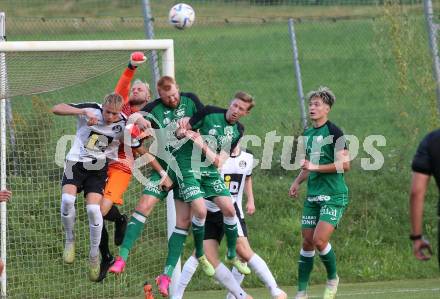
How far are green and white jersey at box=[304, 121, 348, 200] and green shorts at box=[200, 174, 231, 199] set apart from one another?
0.96 metres

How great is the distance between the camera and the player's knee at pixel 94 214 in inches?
438

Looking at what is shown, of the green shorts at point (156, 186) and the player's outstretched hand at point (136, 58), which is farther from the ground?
the player's outstretched hand at point (136, 58)

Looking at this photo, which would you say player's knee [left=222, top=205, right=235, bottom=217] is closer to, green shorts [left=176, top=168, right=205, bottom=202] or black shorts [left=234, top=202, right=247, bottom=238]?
green shorts [left=176, top=168, right=205, bottom=202]

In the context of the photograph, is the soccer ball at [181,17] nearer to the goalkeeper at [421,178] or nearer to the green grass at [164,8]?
the green grass at [164,8]

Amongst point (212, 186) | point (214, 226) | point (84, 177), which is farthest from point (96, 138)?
point (214, 226)

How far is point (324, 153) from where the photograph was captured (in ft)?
35.0

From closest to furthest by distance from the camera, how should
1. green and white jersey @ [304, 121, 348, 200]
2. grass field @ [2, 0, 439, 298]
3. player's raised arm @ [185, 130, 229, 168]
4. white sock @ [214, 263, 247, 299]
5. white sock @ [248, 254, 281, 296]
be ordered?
1. player's raised arm @ [185, 130, 229, 168]
2. green and white jersey @ [304, 121, 348, 200]
3. white sock @ [214, 263, 247, 299]
4. white sock @ [248, 254, 281, 296]
5. grass field @ [2, 0, 439, 298]

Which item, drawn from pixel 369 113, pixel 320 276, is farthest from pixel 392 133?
pixel 320 276

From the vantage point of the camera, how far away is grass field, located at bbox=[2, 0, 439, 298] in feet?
41.7

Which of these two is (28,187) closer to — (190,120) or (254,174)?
(190,120)

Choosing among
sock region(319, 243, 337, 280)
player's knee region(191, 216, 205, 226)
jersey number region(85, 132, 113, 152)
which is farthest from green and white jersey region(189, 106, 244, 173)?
sock region(319, 243, 337, 280)

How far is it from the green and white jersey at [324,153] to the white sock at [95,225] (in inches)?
93.3

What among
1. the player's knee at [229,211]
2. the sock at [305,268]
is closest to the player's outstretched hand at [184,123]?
the player's knee at [229,211]

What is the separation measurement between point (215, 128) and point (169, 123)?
50 cm
